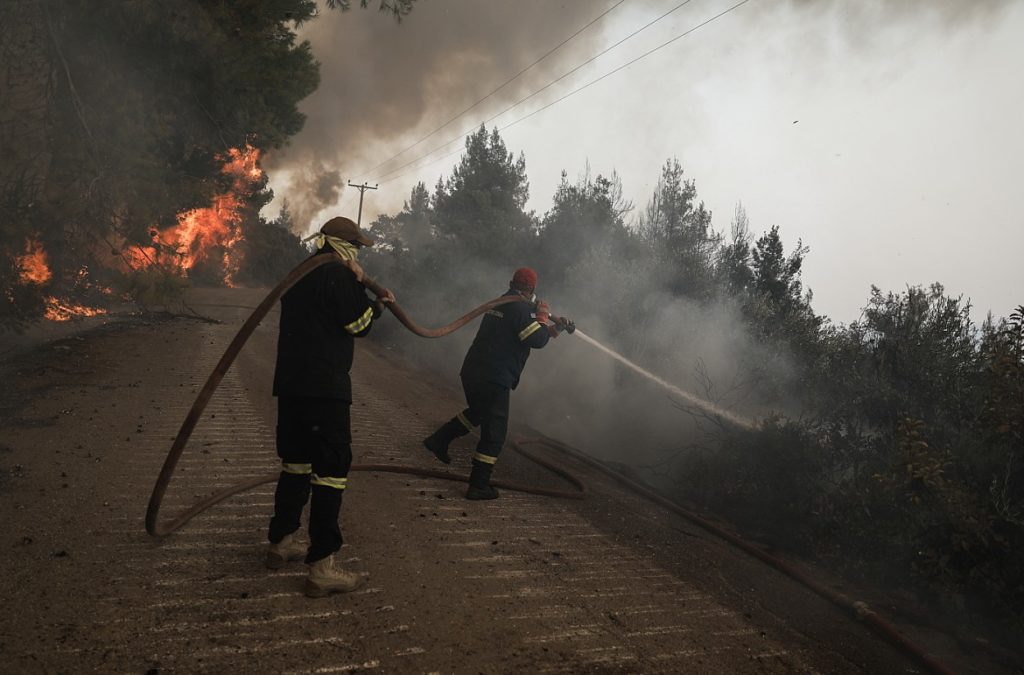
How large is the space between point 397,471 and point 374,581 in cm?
213

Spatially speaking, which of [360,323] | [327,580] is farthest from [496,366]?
[327,580]

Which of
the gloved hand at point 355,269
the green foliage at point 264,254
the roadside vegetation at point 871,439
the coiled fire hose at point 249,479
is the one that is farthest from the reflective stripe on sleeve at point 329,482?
the green foliage at point 264,254

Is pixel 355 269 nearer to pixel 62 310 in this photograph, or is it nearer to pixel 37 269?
pixel 37 269

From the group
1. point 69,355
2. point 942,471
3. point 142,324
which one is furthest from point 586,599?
point 142,324

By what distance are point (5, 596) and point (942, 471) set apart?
652 centimetres

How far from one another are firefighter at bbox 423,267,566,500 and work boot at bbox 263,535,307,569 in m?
1.88

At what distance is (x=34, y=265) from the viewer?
9914 mm

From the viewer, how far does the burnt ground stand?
2756 millimetres

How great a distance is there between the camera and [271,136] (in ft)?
55.5

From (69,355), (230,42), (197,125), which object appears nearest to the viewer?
(69,355)

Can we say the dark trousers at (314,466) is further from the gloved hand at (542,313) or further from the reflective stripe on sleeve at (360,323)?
the gloved hand at (542,313)

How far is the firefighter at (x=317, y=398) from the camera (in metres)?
3.36

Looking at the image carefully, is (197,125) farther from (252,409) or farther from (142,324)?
(252,409)

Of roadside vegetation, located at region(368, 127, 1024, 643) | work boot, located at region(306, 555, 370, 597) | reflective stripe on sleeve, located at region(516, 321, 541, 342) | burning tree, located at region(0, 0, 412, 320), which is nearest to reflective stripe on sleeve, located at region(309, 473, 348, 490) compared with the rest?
work boot, located at region(306, 555, 370, 597)
